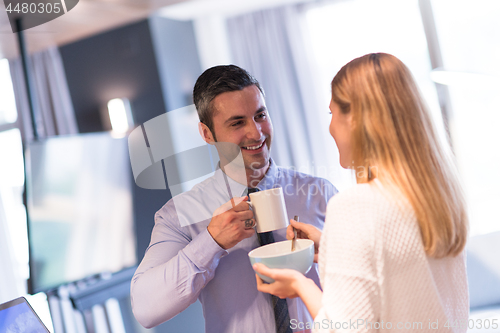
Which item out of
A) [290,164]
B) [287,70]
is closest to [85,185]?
[290,164]

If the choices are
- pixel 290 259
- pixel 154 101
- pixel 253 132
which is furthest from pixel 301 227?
pixel 154 101

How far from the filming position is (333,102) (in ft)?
2.52

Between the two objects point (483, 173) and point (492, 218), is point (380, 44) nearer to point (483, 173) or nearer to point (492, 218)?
point (483, 173)

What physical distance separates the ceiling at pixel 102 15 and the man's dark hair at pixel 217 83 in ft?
6.21

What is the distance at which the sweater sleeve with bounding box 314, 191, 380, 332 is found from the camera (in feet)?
2.02

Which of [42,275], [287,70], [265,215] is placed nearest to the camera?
[265,215]

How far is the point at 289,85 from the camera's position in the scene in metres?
3.44

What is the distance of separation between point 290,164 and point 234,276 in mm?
2432

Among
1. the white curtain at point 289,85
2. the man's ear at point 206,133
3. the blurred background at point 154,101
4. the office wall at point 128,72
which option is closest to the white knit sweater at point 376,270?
the man's ear at point 206,133

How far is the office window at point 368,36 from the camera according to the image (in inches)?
123

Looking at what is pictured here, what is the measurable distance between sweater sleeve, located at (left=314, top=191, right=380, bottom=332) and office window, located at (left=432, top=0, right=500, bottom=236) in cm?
275

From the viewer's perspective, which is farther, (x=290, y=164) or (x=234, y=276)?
(x=290, y=164)

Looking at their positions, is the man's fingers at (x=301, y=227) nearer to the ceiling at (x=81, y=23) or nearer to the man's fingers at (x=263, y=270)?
the man's fingers at (x=263, y=270)

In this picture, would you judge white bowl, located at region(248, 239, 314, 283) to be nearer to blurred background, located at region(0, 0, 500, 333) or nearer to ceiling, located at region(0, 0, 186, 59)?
blurred background, located at region(0, 0, 500, 333)
